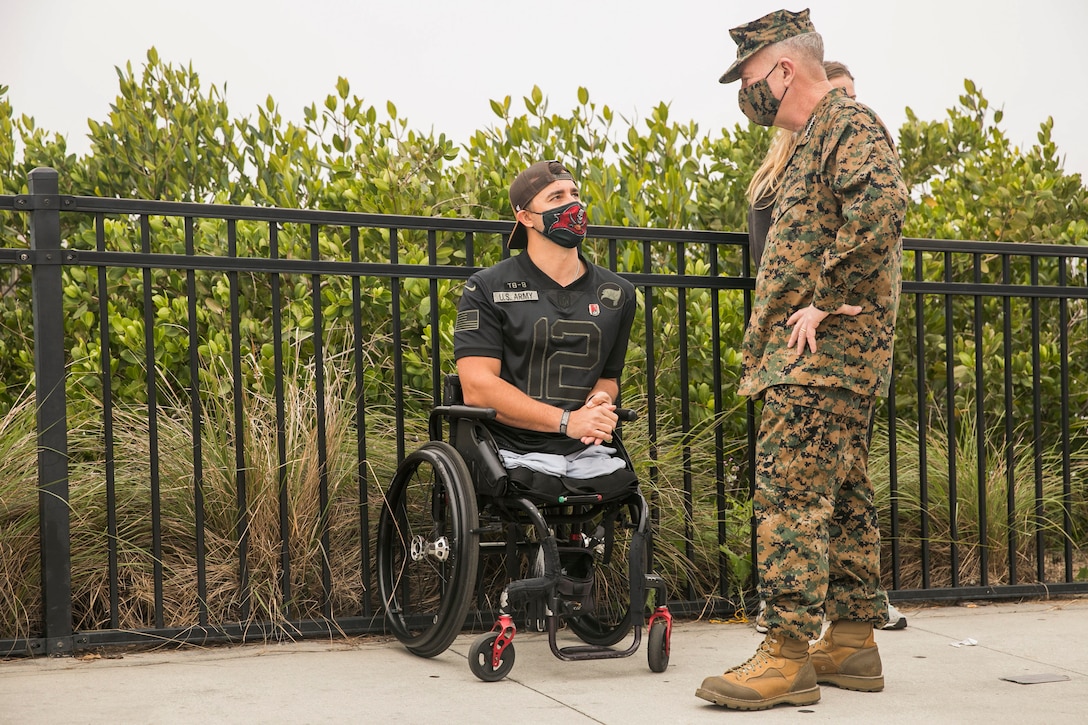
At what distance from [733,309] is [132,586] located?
3042 millimetres

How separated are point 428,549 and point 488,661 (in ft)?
1.73

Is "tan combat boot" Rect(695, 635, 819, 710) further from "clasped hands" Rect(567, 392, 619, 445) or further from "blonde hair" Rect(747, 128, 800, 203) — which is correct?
"blonde hair" Rect(747, 128, 800, 203)

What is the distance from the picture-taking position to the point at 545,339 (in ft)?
12.8

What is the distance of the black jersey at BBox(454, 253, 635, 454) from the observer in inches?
152

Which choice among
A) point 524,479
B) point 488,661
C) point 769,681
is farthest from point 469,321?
point 769,681

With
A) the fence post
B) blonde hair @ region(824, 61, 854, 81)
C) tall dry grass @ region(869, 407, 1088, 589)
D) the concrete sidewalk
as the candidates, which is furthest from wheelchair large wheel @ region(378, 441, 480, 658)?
tall dry grass @ region(869, 407, 1088, 589)

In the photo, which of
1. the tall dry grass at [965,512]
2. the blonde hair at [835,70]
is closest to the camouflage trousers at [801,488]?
the blonde hair at [835,70]

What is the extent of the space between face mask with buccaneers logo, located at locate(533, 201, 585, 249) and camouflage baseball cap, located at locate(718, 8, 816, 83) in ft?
2.31

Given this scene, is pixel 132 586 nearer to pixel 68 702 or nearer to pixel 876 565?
pixel 68 702

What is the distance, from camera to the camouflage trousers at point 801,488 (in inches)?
134

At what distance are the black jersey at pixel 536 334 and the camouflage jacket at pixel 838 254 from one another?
59 centimetres

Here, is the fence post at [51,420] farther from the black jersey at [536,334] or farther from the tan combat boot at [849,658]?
the tan combat boot at [849,658]

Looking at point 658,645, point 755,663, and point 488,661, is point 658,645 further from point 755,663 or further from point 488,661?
point 488,661

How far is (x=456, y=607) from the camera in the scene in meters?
3.67
